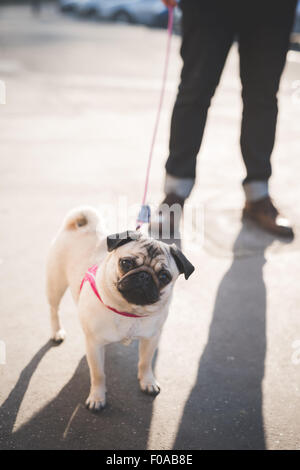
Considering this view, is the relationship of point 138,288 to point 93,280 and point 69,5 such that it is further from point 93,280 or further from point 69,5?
point 69,5

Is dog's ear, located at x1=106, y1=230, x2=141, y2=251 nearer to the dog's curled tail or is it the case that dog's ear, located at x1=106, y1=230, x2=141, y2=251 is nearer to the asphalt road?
the dog's curled tail

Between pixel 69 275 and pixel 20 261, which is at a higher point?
pixel 69 275

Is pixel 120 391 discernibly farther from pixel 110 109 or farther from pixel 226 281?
pixel 110 109

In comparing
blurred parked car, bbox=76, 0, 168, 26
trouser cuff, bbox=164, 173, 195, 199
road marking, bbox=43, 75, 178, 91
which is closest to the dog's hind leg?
trouser cuff, bbox=164, 173, 195, 199

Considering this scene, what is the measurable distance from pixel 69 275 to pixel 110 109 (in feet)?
16.1

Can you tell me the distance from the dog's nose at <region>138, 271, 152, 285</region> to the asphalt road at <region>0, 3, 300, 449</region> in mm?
703

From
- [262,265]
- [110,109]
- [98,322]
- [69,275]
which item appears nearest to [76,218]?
[69,275]

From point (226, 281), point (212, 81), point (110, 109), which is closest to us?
point (226, 281)

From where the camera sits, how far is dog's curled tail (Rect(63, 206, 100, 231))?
7.26 ft

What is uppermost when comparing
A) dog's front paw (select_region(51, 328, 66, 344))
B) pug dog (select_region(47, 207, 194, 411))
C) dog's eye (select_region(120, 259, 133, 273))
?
dog's eye (select_region(120, 259, 133, 273))

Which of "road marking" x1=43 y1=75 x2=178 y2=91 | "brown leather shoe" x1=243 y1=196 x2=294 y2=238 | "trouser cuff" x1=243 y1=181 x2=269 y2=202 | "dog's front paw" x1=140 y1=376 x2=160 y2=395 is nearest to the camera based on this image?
"dog's front paw" x1=140 y1=376 x2=160 y2=395

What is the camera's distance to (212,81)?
327 centimetres

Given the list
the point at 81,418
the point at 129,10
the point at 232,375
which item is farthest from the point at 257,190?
the point at 129,10

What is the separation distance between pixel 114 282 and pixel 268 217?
2088mm
